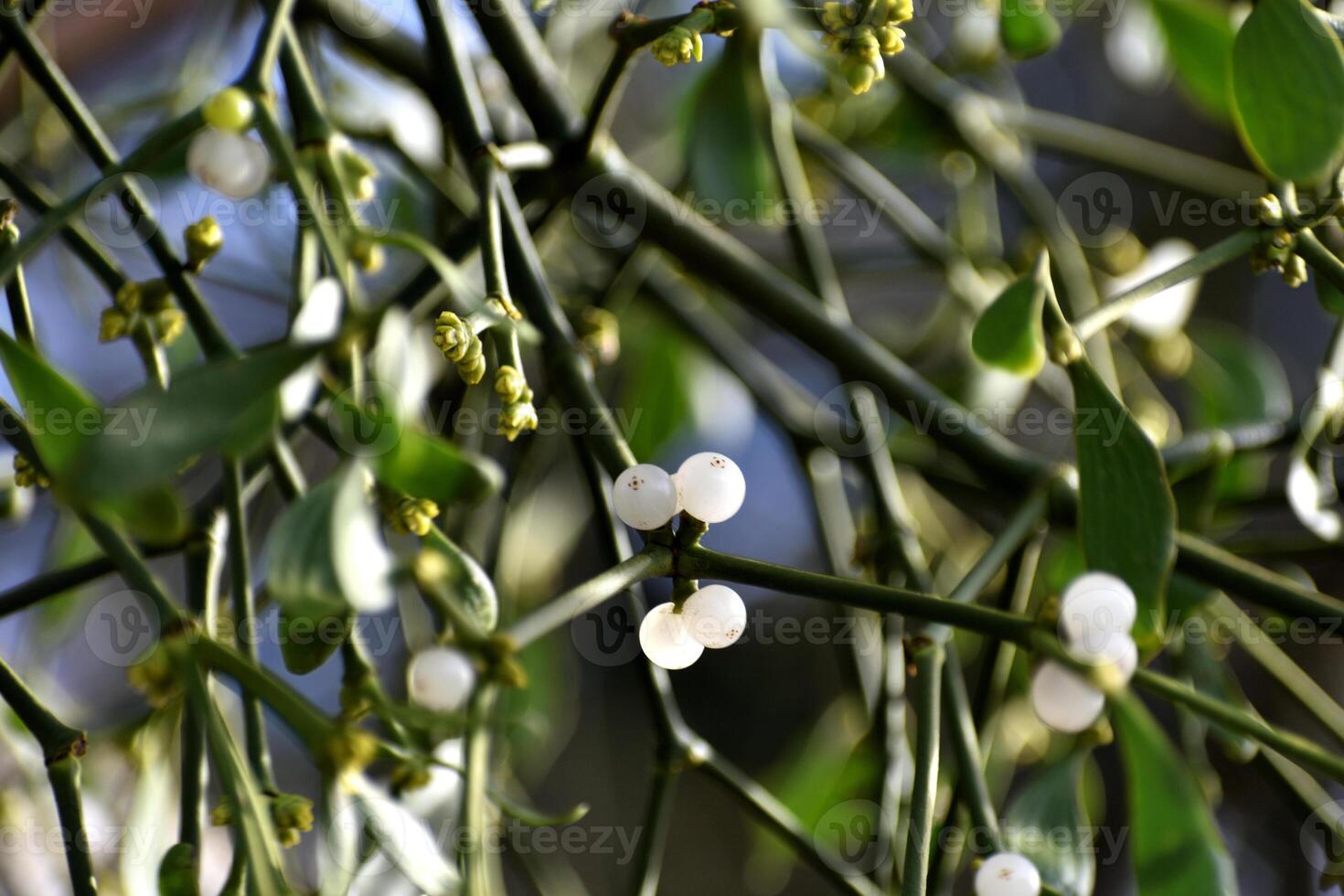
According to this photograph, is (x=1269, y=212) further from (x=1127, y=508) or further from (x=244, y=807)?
(x=244, y=807)

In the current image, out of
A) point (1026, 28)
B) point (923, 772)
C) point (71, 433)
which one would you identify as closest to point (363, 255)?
point (71, 433)

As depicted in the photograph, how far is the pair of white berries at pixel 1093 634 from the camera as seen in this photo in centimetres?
36

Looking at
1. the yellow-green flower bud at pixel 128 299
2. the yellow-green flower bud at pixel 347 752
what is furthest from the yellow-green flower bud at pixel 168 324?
the yellow-green flower bud at pixel 347 752

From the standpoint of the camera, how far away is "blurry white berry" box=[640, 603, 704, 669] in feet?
1.25

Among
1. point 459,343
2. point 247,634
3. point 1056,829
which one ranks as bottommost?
point 1056,829

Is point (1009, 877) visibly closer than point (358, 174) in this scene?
Yes

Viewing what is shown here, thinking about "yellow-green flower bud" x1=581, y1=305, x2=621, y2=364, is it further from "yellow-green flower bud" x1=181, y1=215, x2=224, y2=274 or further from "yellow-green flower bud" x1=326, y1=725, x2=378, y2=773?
"yellow-green flower bud" x1=326, y1=725, x2=378, y2=773

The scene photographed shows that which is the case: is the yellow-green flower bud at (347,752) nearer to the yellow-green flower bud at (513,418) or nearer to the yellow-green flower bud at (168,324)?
the yellow-green flower bud at (513,418)

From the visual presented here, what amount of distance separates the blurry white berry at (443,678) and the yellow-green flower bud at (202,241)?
21 cm

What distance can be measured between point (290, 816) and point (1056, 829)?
0.28 meters

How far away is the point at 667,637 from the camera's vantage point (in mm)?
383

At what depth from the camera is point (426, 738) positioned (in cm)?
47

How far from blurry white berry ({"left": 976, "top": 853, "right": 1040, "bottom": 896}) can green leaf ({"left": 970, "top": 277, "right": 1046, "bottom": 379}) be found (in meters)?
0.16

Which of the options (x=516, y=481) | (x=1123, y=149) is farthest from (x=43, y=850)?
(x=1123, y=149)
